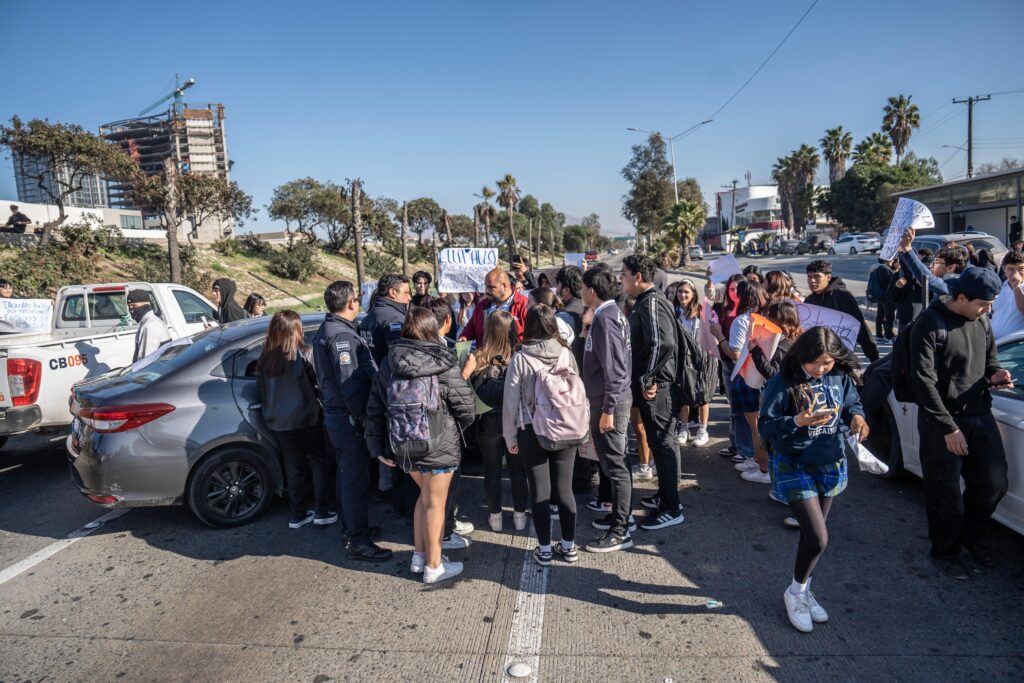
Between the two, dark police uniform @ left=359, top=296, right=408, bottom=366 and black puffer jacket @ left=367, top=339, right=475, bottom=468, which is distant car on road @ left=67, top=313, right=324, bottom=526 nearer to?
dark police uniform @ left=359, top=296, right=408, bottom=366

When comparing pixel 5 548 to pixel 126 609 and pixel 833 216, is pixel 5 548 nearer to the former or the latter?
pixel 126 609

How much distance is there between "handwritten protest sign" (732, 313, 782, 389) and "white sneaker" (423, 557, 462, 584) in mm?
2721

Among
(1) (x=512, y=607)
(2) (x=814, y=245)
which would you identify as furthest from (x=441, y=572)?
(2) (x=814, y=245)

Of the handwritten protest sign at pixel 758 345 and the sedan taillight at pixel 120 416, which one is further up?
the handwritten protest sign at pixel 758 345

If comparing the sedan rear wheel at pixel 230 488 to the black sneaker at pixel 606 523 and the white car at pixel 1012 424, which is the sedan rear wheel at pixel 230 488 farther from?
the white car at pixel 1012 424

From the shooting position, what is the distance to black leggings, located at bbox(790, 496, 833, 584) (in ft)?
10.8

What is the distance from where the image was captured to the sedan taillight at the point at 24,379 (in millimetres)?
6051

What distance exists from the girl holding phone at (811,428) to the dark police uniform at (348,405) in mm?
2621

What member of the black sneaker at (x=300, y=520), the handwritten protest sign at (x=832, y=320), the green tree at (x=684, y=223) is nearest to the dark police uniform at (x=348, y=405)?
the black sneaker at (x=300, y=520)

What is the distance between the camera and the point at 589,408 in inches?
171

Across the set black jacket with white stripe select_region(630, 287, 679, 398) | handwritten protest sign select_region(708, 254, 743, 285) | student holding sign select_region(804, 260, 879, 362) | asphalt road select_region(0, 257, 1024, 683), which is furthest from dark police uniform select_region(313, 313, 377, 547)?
handwritten protest sign select_region(708, 254, 743, 285)

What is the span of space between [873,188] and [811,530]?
60.0m

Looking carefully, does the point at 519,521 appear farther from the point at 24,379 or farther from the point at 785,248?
the point at 785,248

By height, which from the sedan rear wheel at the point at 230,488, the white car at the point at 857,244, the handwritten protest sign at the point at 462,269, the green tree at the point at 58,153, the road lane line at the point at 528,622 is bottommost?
the road lane line at the point at 528,622
